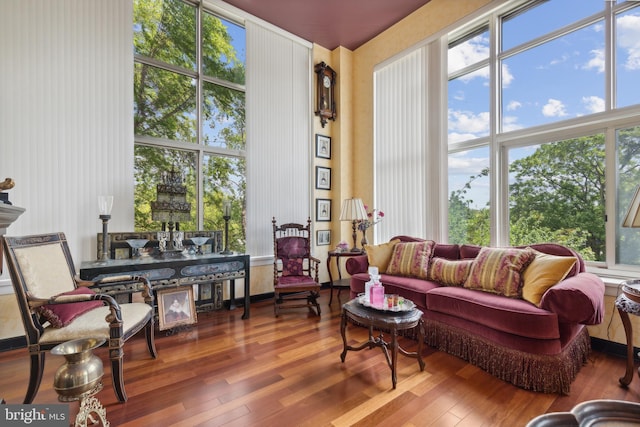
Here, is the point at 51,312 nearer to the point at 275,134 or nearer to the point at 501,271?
the point at 275,134

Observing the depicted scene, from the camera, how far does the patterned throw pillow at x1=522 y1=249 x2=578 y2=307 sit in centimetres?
222

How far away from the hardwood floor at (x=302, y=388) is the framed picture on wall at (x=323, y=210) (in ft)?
7.48

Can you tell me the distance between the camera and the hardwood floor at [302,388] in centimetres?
171

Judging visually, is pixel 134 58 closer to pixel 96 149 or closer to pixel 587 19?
pixel 96 149

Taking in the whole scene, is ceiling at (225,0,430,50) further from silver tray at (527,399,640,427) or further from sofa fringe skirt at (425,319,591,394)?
silver tray at (527,399,640,427)

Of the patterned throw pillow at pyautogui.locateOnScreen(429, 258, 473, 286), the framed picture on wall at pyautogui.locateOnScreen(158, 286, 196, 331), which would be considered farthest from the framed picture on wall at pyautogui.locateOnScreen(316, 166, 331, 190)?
the framed picture on wall at pyautogui.locateOnScreen(158, 286, 196, 331)

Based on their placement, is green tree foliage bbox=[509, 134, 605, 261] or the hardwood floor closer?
the hardwood floor

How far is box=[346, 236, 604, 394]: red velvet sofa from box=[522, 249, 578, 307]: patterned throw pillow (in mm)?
70

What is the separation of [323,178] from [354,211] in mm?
1017

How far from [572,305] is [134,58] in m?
4.72

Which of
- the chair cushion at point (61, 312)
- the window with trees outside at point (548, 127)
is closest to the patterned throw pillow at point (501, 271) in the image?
the window with trees outside at point (548, 127)

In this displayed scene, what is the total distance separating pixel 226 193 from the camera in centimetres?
392

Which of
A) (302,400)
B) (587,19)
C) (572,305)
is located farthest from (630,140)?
(302,400)

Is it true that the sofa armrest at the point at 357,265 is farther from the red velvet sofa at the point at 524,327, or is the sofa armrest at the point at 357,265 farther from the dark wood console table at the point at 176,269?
the dark wood console table at the point at 176,269
